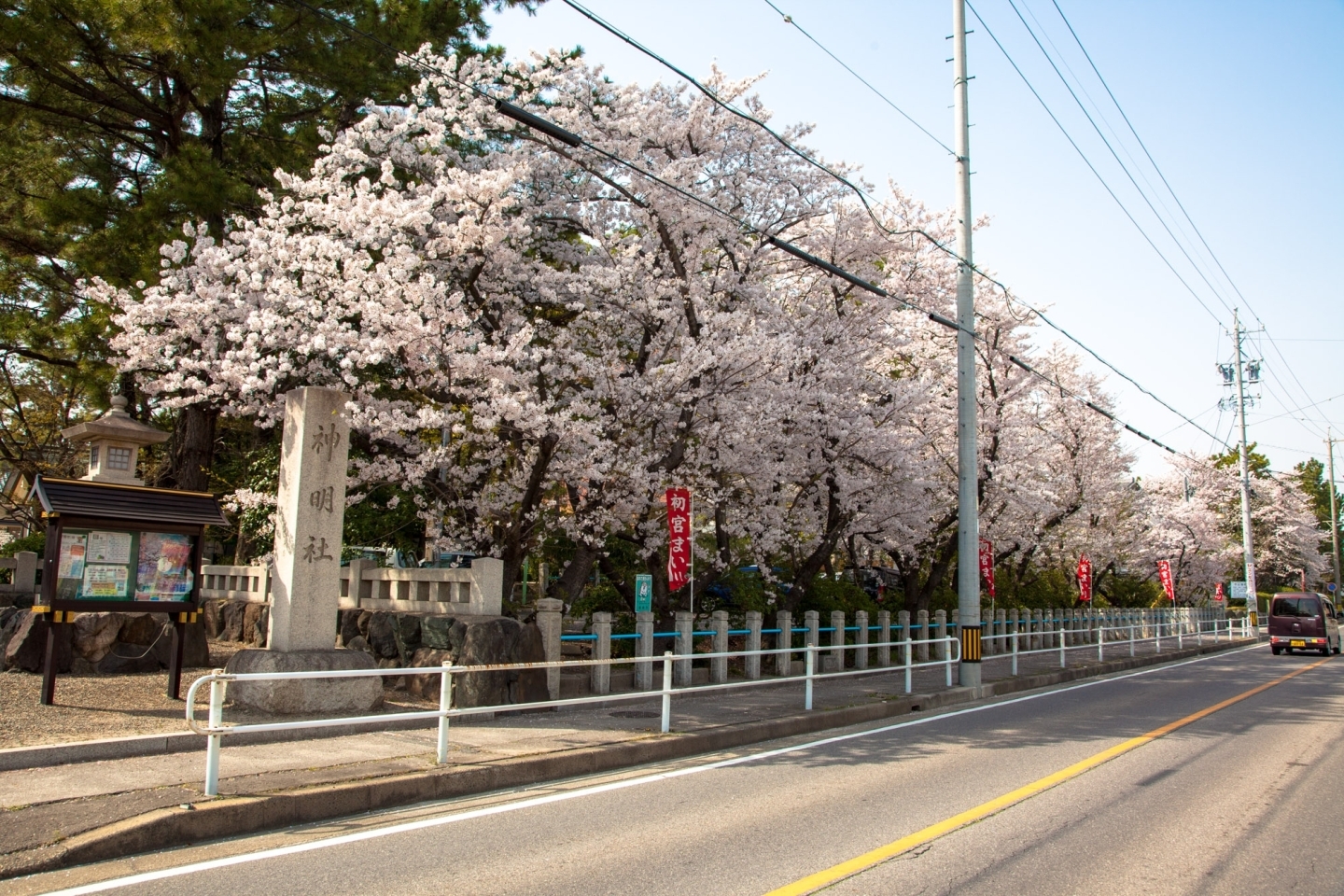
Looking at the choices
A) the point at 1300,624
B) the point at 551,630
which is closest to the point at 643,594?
the point at 551,630

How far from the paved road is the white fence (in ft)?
13.1

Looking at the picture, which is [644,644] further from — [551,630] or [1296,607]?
[1296,607]

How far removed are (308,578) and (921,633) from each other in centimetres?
1675

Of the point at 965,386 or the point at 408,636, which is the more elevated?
the point at 965,386

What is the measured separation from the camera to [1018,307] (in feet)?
89.4

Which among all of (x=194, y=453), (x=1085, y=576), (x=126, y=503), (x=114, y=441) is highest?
(x=194, y=453)

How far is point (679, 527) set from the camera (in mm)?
15891

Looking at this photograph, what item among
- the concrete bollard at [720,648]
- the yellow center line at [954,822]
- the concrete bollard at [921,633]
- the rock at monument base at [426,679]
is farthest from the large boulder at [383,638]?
the concrete bollard at [921,633]

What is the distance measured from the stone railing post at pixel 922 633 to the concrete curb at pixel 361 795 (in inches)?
439

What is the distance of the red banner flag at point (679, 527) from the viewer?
1588cm

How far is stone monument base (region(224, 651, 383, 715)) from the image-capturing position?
1089 centimetres

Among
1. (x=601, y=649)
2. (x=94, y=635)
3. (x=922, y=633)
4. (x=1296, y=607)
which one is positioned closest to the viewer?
(x=94, y=635)

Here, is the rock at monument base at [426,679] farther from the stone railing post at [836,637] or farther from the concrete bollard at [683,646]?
the stone railing post at [836,637]

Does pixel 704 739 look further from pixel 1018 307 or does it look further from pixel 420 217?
pixel 1018 307
